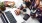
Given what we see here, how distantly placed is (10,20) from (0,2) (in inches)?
12.5

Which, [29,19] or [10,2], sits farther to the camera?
[10,2]

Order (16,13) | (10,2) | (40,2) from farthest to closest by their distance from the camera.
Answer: (10,2), (16,13), (40,2)

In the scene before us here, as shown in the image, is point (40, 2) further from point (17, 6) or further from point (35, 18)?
point (17, 6)

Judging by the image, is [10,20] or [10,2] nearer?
[10,20]

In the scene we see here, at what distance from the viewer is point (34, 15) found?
1239 millimetres

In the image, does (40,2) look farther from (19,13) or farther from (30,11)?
(19,13)

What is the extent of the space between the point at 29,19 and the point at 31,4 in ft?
0.58

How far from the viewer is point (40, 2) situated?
120 cm

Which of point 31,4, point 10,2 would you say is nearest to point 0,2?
point 10,2

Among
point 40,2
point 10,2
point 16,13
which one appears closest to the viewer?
point 40,2

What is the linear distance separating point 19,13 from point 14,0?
218 mm

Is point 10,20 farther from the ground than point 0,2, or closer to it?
closer to it

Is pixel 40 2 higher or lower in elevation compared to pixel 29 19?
higher

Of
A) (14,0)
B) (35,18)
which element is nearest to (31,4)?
(35,18)
